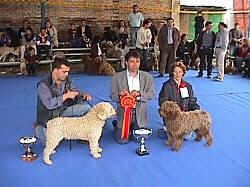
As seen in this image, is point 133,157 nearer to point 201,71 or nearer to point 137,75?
point 137,75

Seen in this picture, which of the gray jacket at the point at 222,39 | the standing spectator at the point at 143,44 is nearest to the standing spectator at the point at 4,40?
the standing spectator at the point at 143,44

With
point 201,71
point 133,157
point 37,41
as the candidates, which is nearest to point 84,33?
point 37,41

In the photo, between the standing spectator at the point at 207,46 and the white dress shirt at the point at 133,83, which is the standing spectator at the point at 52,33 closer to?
the standing spectator at the point at 207,46

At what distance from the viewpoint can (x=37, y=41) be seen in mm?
8883

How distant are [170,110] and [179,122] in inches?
5.1

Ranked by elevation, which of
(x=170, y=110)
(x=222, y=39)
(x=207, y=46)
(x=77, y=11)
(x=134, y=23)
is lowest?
(x=170, y=110)

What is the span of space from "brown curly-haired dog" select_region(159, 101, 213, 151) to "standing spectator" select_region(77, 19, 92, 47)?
258 inches

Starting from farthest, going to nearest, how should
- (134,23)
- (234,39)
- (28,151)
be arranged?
(134,23), (234,39), (28,151)

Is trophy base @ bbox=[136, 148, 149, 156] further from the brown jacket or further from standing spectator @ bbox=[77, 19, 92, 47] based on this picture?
standing spectator @ bbox=[77, 19, 92, 47]

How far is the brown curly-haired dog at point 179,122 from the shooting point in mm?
3619

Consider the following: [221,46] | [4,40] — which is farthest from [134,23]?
[4,40]

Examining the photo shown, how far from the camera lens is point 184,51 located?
9.85 m

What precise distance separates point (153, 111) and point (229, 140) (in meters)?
1.33

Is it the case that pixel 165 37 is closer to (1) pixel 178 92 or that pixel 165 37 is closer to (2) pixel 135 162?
(1) pixel 178 92
